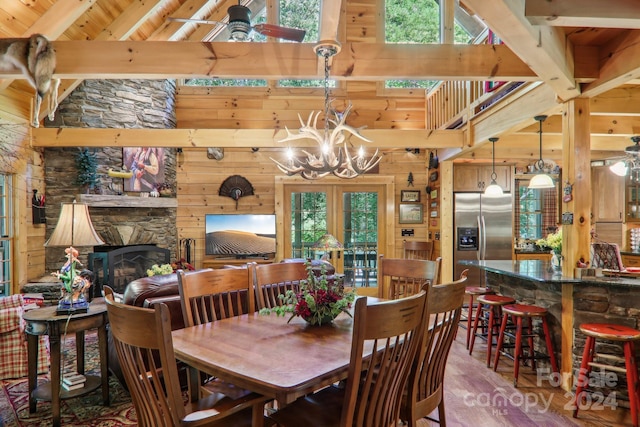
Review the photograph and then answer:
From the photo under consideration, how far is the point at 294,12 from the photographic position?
6426 millimetres

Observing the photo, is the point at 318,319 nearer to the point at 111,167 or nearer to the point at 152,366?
the point at 152,366

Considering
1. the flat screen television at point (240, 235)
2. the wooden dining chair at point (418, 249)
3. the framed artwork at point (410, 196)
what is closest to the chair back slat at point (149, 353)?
the wooden dining chair at point (418, 249)

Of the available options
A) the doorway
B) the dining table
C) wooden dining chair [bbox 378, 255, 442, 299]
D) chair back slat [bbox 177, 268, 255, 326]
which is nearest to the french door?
the doorway

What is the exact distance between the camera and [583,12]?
193 cm

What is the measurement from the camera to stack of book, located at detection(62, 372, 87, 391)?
2895 millimetres

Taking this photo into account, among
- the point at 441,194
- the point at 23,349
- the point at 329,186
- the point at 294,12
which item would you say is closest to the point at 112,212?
the point at 23,349

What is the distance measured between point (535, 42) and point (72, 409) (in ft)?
12.7

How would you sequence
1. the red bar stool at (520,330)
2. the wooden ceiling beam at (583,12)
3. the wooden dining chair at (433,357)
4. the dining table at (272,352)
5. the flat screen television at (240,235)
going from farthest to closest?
the flat screen television at (240,235) < the red bar stool at (520,330) < the wooden ceiling beam at (583,12) < the wooden dining chair at (433,357) < the dining table at (272,352)

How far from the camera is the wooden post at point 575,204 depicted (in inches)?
119

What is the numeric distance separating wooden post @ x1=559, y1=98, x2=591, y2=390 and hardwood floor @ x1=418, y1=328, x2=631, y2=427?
1.00 feet

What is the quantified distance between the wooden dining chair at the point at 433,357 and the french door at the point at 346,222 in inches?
186

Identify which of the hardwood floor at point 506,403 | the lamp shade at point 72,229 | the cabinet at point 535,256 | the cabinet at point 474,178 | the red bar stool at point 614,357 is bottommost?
the hardwood floor at point 506,403

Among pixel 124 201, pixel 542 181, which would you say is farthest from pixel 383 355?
pixel 124 201

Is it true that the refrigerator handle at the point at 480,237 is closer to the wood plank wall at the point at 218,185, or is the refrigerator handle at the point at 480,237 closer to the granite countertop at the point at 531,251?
the granite countertop at the point at 531,251
